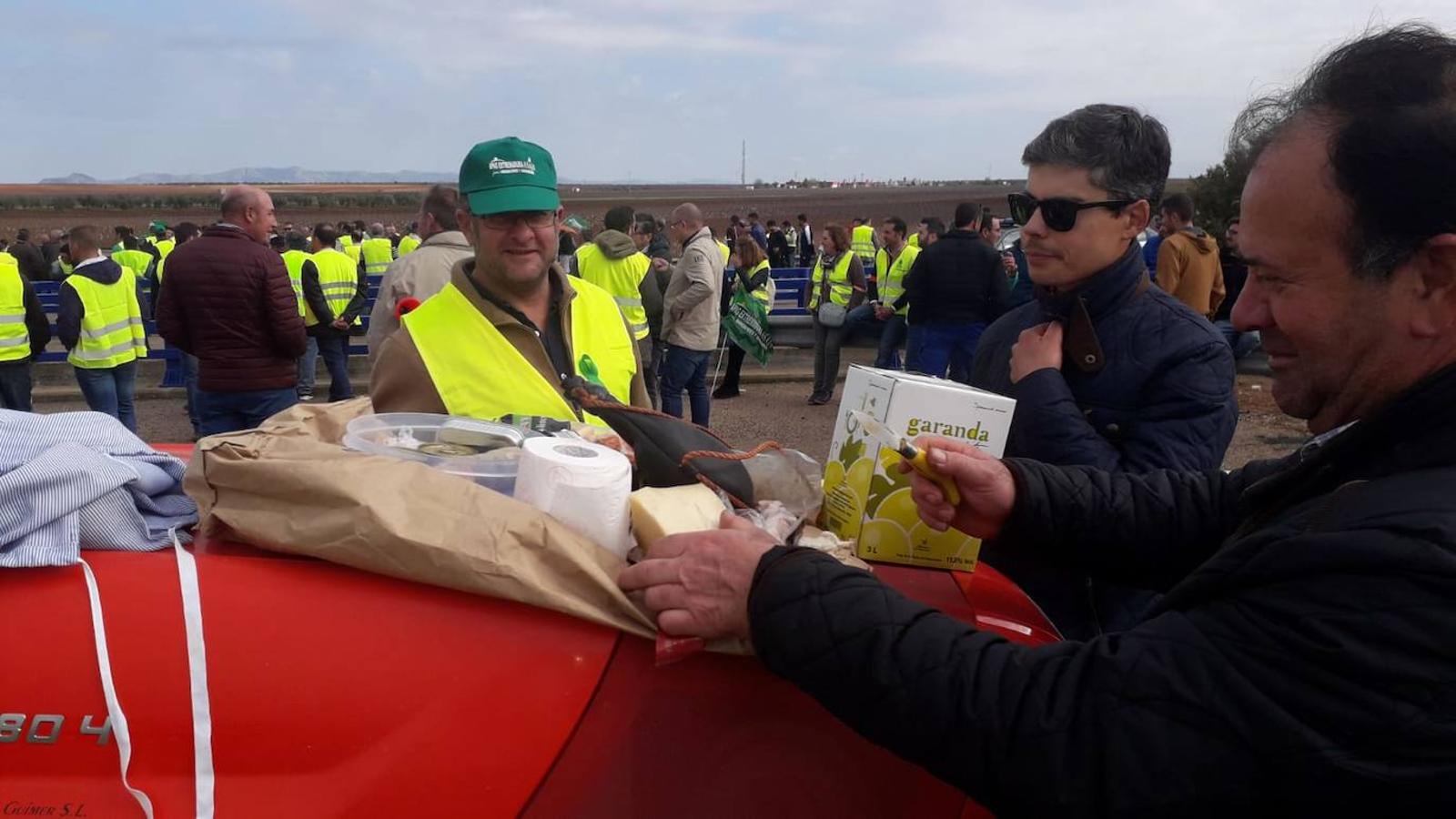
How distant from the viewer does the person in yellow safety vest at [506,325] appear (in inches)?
100

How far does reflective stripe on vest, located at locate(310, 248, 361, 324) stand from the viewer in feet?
29.0

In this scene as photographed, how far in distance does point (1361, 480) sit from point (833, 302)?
883 centimetres

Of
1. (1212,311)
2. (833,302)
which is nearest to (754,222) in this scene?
(833,302)

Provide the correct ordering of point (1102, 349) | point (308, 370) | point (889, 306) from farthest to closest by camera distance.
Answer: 1. point (889, 306)
2. point (308, 370)
3. point (1102, 349)

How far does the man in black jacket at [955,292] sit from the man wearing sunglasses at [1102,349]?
5.67 metres

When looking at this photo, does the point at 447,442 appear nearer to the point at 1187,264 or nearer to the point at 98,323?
the point at 98,323

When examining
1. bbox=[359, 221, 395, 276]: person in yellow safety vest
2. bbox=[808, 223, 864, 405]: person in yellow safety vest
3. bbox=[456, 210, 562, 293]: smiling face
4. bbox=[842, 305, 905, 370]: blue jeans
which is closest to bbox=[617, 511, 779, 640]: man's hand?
bbox=[456, 210, 562, 293]: smiling face

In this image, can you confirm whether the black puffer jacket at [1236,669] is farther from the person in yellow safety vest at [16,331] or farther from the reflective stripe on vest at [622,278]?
the person in yellow safety vest at [16,331]

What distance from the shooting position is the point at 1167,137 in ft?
7.74

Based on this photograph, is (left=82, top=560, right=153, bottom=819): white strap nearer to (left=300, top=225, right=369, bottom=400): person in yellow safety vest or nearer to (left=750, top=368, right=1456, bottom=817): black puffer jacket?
(left=750, top=368, right=1456, bottom=817): black puffer jacket

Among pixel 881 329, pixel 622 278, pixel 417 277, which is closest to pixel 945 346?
pixel 881 329

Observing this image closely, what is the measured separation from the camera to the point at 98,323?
7.07 m

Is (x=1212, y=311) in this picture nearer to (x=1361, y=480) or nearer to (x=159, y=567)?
(x=1361, y=480)

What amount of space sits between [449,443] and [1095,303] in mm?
1605
